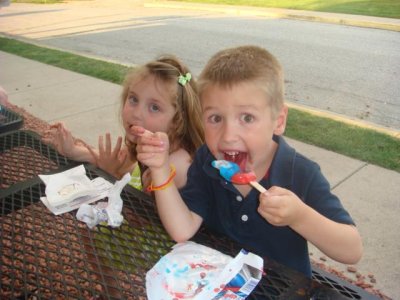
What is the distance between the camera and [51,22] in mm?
13812

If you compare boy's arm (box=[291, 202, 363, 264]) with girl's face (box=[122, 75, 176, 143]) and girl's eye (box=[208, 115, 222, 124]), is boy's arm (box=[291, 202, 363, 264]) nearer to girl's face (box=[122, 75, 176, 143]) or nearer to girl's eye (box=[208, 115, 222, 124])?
girl's eye (box=[208, 115, 222, 124])

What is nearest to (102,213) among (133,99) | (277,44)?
(133,99)

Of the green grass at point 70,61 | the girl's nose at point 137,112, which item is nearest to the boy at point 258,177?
the girl's nose at point 137,112

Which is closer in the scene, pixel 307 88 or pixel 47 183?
pixel 47 183

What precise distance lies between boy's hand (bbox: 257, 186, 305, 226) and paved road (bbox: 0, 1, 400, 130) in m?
4.09

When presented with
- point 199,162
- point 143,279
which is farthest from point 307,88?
point 143,279

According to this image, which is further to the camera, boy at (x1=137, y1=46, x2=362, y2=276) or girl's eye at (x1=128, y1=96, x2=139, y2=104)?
girl's eye at (x1=128, y1=96, x2=139, y2=104)

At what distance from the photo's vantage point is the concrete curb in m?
11.8

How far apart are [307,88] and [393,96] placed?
1.19 metres

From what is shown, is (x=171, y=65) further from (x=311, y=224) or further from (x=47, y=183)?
(x=311, y=224)

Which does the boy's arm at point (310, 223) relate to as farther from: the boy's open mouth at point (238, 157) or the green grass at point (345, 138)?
the green grass at point (345, 138)

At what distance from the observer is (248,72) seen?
153 cm

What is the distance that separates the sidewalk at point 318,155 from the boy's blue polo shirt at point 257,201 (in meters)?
1.12

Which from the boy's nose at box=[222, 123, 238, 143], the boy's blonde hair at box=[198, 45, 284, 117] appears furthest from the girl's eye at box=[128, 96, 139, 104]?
the boy's nose at box=[222, 123, 238, 143]
